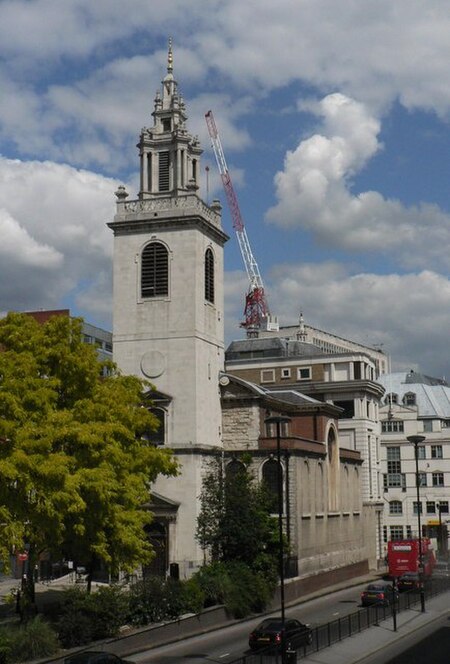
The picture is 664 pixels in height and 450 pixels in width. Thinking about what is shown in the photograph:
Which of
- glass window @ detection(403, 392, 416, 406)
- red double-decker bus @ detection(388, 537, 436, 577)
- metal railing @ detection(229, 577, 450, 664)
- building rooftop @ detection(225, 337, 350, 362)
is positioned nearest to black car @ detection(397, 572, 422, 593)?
red double-decker bus @ detection(388, 537, 436, 577)

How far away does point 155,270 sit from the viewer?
213 feet

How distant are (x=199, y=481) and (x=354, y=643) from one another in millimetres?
22917

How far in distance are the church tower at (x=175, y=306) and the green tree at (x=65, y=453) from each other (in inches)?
617

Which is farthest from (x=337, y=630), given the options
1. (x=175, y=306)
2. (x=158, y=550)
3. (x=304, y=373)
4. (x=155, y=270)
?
(x=304, y=373)

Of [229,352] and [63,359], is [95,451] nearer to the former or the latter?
[63,359]

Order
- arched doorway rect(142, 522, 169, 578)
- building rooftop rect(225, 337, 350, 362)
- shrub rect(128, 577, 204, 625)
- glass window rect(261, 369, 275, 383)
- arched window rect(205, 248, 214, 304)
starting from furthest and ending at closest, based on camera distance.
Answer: building rooftop rect(225, 337, 350, 362)
glass window rect(261, 369, 275, 383)
arched window rect(205, 248, 214, 304)
arched doorway rect(142, 522, 169, 578)
shrub rect(128, 577, 204, 625)

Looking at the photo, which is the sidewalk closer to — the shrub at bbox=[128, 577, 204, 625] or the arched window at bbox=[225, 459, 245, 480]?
the shrub at bbox=[128, 577, 204, 625]

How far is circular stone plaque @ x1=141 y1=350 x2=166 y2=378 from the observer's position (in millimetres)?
63469

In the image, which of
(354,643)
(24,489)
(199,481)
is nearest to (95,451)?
(24,489)

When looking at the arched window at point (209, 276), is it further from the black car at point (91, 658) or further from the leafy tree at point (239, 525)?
the black car at point (91, 658)

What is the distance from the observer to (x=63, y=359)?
137ft

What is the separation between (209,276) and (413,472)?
49.8 m

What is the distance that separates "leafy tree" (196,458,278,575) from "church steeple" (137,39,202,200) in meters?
21.2

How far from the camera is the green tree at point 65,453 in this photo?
122 feet
